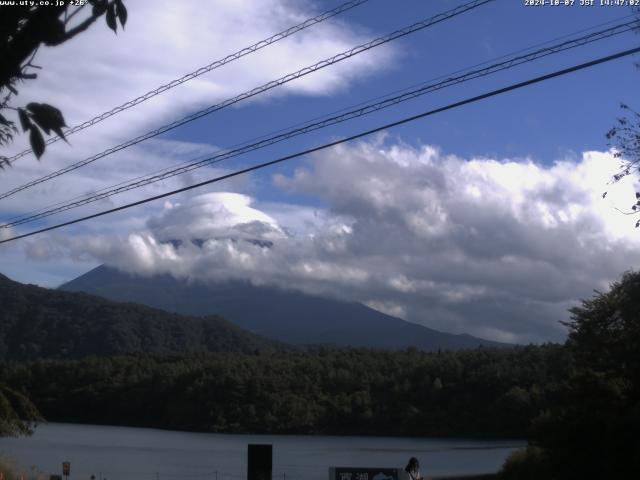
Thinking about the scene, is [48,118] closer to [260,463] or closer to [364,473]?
[260,463]

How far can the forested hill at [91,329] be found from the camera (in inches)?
5773

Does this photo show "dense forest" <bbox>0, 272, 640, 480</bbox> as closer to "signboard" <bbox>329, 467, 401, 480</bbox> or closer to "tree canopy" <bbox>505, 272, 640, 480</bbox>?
"tree canopy" <bbox>505, 272, 640, 480</bbox>

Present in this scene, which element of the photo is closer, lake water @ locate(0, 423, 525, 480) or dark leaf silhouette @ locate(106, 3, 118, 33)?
dark leaf silhouette @ locate(106, 3, 118, 33)

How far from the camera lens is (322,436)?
85.6m

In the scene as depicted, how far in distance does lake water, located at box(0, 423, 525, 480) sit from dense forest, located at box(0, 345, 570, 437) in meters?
3.45

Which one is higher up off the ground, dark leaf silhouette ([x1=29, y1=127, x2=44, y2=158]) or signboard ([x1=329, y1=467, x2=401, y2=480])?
dark leaf silhouette ([x1=29, y1=127, x2=44, y2=158])

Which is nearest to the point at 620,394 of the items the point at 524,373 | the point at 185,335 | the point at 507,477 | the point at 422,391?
the point at 507,477

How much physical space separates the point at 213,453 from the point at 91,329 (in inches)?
3957

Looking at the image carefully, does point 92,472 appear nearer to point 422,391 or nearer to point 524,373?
point 524,373

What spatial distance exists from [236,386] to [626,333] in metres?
63.3

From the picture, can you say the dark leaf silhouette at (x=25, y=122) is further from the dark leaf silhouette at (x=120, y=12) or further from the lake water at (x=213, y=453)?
the lake water at (x=213, y=453)

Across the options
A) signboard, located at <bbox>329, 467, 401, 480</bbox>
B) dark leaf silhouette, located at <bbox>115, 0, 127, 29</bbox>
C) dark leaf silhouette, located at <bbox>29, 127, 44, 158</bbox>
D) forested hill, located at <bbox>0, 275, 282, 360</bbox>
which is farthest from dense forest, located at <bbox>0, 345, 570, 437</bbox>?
dark leaf silhouette, located at <bbox>29, 127, 44, 158</bbox>

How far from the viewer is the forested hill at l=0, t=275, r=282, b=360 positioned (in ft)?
481

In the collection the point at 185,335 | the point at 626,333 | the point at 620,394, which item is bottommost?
the point at 620,394
